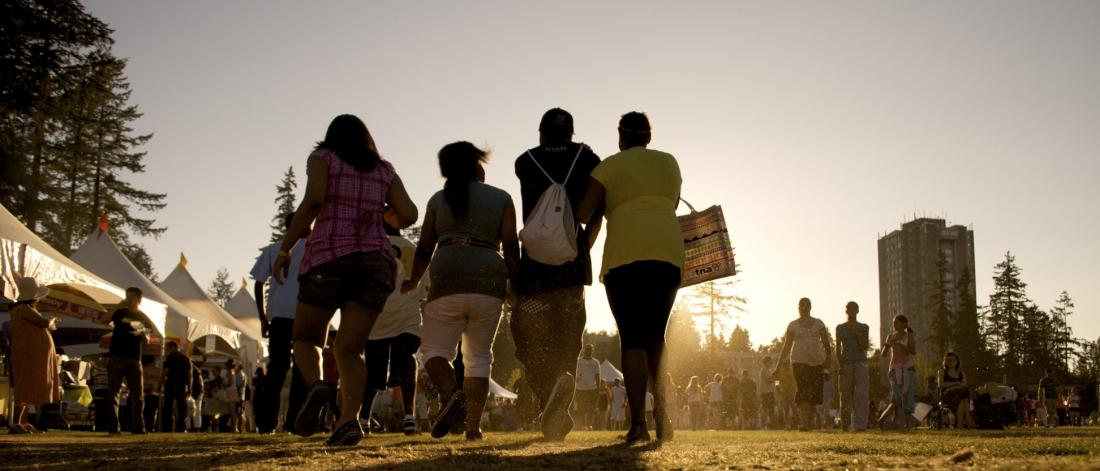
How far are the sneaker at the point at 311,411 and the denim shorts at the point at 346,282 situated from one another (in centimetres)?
51

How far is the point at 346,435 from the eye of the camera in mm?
5699

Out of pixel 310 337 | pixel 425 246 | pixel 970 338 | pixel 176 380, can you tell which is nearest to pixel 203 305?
pixel 176 380

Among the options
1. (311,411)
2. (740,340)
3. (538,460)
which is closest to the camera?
(538,460)

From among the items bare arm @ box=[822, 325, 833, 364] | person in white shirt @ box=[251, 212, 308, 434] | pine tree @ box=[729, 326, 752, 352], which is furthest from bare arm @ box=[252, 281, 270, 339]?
pine tree @ box=[729, 326, 752, 352]

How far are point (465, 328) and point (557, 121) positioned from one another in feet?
5.30

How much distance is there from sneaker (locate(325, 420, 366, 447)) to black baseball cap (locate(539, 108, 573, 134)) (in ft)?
8.64

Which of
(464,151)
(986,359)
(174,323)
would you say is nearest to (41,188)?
(174,323)

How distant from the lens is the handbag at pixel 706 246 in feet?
24.2

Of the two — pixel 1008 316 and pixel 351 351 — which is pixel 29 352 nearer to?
pixel 351 351

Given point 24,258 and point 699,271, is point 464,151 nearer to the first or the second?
point 699,271

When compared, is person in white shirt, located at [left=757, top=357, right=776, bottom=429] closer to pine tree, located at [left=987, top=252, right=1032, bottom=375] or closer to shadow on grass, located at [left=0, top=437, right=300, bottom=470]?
shadow on grass, located at [left=0, top=437, right=300, bottom=470]

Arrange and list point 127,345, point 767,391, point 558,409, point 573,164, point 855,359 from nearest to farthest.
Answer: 1. point 558,409
2. point 573,164
3. point 127,345
4. point 855,359
5. point 767,391

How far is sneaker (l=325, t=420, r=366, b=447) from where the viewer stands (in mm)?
5668

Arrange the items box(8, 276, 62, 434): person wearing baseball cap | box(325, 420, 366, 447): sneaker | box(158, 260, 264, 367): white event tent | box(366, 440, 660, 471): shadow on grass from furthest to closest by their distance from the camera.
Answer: box(158, 260, 264, 367): white event tent, box(8, 276, 62, 434): person wearing baseball cap, box(325, 420, 366, 447): sneaker, box(366, 440, 660, 471): shadow on grass
